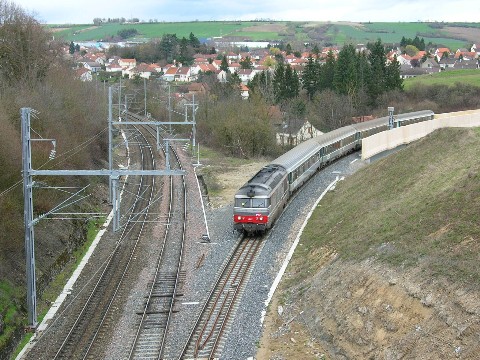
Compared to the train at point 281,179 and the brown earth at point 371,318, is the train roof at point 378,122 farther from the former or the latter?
the brown earth at point 371,318

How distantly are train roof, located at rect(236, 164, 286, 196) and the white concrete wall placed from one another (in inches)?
422

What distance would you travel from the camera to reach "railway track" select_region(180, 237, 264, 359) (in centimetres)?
1780

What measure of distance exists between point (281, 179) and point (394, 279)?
13.1 metres

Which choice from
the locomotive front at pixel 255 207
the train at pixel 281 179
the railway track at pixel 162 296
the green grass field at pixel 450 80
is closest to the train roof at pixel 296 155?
the train at pixel 281 179

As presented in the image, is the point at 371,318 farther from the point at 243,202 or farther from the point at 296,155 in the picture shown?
the point at 296,155

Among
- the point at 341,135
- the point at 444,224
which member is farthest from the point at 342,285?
the point at 341,135

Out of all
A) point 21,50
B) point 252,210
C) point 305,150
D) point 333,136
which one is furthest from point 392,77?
point 252,210

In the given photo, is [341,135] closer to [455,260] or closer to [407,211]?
[407,211]

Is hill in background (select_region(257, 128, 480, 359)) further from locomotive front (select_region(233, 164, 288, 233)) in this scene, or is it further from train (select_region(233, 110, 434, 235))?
train (select_region(233, 110, 434, 235))

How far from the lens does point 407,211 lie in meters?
21.9

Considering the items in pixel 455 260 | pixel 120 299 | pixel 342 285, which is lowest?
pixel 120 299

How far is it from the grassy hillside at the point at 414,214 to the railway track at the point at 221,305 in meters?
2.05

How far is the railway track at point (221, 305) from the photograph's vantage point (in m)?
17.8

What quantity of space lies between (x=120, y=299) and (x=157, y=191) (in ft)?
54.6
